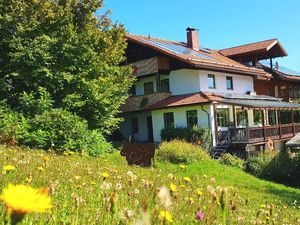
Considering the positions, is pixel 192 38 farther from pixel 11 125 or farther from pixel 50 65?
pixel 11 125

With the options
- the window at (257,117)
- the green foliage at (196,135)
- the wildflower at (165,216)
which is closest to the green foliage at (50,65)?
the green foliage at (196,135)

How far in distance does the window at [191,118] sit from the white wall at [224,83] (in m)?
1.98

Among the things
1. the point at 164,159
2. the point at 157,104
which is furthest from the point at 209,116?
the point at 164,159

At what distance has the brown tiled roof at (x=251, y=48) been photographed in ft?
133

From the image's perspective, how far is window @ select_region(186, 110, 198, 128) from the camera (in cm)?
3183

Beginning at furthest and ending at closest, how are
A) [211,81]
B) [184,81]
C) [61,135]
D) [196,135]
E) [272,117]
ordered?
[272,117] < [211,81] < [184,81] < [196,135] < [61,135]

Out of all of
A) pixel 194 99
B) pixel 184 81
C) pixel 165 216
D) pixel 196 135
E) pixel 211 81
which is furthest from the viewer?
pixel 211 81

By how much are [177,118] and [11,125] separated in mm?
16748

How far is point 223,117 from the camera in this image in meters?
32.8

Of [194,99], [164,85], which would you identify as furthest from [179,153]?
[164,85]

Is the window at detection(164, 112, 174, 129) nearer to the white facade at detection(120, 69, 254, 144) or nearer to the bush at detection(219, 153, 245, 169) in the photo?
the white facade at detection(120, 69, 254, 144)

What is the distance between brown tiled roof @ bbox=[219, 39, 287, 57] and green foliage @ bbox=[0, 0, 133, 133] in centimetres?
2051

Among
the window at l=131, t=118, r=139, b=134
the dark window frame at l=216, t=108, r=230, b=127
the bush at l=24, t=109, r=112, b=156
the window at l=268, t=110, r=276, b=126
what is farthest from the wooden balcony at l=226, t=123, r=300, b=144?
the bush at l=24, t=109, r=112, b=156

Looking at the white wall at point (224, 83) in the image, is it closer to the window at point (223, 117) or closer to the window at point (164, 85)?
the window at point (223, 117)
